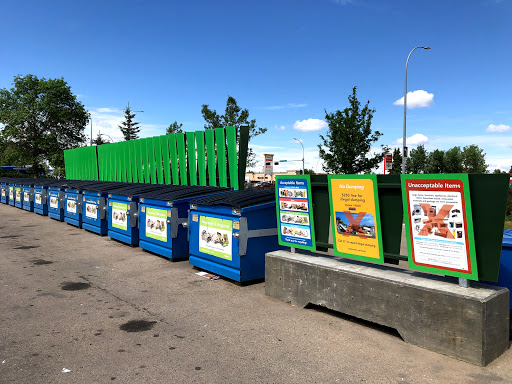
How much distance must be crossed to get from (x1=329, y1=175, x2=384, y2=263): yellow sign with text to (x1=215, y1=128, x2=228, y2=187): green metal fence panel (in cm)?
620

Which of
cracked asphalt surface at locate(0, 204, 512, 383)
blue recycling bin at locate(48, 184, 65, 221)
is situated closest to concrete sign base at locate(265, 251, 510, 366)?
cracked asphalt surface at locate(0, 204, 512, 383)

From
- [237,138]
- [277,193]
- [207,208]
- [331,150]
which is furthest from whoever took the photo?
[331,150]

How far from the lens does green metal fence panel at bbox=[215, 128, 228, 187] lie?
1115cm

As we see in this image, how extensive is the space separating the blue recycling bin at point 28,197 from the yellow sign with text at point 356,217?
60.2 ft

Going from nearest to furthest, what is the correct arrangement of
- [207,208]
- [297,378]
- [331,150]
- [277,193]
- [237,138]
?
[297,378], [277,193], [207,208], [237,138], [331,150]

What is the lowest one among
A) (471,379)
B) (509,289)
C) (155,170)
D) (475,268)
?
(471,379)

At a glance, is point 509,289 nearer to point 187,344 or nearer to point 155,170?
point 187,344

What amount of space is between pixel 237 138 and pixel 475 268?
7.85m

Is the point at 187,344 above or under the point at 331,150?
under

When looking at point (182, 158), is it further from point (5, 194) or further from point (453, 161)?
point (453, 161)

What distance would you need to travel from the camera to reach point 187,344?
4180 millimetres

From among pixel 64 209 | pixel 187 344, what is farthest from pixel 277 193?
pixel 64 209

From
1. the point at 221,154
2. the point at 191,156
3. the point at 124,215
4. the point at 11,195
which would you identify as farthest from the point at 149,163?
the point at 11,195

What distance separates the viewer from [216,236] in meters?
6.95
